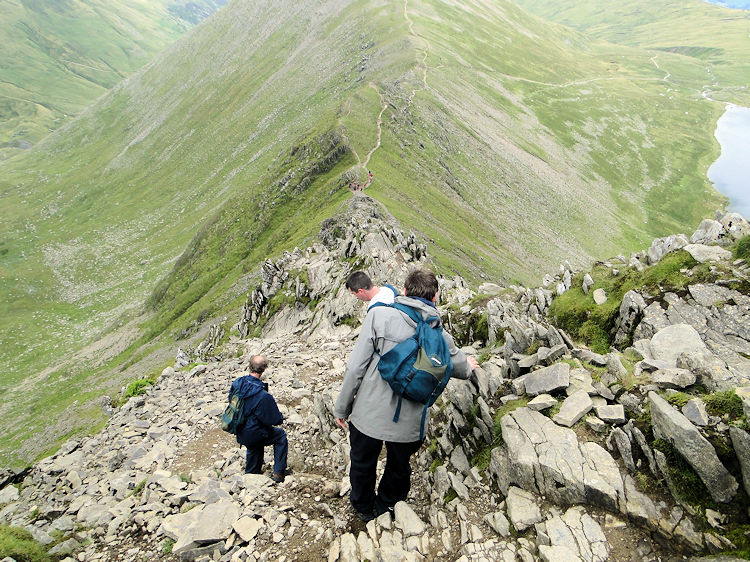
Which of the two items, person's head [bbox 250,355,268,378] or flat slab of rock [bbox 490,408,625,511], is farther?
person's head [bbox 250,355,268,378]

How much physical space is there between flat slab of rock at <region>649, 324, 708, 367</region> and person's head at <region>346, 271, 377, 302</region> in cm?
673

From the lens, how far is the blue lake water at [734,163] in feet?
394

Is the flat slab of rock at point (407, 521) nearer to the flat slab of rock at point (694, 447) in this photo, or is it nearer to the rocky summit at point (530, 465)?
the rocky summit at point (530, 465)


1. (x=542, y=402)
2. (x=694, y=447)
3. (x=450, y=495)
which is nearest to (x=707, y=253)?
(x=542, y=402)

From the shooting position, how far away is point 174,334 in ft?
182

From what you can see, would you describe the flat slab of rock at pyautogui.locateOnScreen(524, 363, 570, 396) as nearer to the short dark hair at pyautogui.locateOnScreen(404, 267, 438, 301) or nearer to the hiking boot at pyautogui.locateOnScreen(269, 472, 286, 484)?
the short dark hair at pyautogui.locateOnScreen(404, 267, 438, 301)

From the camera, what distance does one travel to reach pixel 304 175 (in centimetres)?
6406

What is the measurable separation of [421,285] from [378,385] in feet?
6.61

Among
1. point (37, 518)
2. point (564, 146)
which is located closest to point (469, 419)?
point (37, 518)

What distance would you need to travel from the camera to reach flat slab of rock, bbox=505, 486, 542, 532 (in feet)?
22.9

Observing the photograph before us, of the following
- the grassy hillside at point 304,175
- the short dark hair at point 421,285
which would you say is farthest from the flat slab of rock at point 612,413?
the grassy hillside at point 304,175

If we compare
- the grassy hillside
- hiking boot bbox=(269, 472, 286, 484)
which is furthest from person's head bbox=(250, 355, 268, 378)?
the grassy hillside

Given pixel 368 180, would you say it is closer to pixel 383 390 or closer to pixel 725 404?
pixel 383 390

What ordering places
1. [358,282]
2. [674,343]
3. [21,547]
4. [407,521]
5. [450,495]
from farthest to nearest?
[674,343] → [21,547] → [358,282] → [450,495] → [407,521]
